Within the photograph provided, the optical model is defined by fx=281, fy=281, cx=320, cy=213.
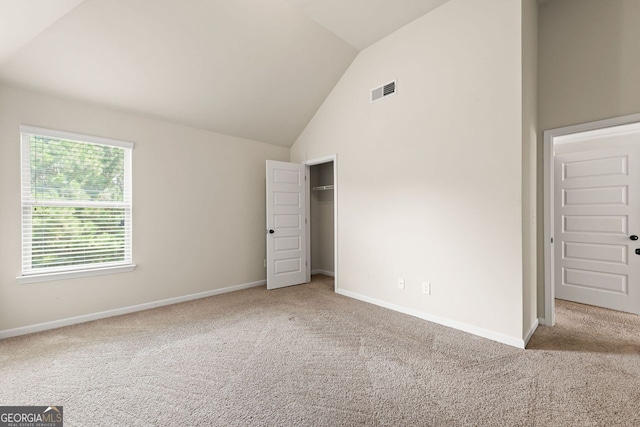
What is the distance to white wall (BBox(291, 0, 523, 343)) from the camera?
8.67 ft

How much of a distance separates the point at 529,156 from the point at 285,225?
340 cm

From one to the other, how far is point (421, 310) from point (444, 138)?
198 centimetres

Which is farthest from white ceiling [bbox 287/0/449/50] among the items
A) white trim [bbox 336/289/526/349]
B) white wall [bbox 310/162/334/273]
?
white trim [bbox 336/289/526/349]

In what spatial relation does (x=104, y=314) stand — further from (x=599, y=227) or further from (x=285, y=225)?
(x=599, y=227)

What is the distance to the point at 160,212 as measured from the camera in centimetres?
379

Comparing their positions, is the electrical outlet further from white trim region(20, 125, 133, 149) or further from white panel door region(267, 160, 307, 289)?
white trim region(20, 125, 133, 149)

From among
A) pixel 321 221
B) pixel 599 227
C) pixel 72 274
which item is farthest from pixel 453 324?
pixel 72 274

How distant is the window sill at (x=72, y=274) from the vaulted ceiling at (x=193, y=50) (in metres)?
1.95

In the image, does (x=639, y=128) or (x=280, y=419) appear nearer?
(x=280, y=419)

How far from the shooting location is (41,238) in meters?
3.03

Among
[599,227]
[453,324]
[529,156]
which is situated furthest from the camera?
[599,227]

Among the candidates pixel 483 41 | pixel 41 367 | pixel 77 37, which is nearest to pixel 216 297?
pixel 41 367

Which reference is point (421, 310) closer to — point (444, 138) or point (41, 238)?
point (444, 138)

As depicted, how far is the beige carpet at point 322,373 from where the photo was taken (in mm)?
1740
